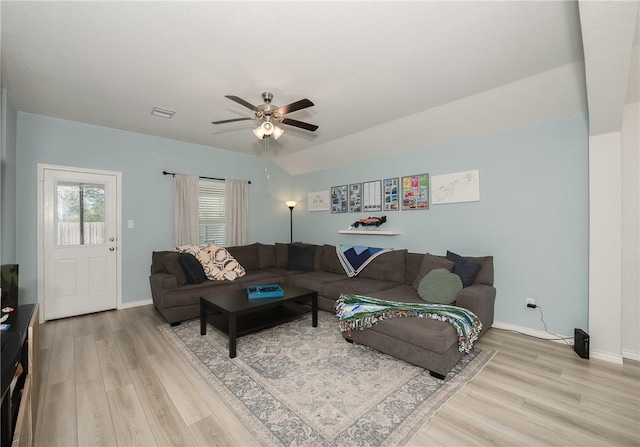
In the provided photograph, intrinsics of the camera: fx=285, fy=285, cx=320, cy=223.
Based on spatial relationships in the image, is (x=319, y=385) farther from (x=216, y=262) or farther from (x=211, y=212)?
(x=211, y=212)

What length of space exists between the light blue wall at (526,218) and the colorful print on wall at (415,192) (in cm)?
11

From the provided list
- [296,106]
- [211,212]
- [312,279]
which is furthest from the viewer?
[211,212]

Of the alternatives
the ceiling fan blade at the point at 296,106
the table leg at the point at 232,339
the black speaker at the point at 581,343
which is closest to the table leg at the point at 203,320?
the table leg at the point at 232,339

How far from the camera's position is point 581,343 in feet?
8.41

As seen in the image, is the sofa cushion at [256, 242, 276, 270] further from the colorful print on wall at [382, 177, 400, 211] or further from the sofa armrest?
the sofa armrest

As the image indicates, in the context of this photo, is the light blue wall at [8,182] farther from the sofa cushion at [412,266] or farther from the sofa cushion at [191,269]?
the sofa cushion at [412,266]

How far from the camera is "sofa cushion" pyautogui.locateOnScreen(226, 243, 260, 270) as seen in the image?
4.70 meters

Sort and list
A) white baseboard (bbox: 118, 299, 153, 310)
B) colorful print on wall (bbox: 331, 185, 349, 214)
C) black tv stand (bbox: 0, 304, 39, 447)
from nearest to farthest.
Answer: black tv stand (bbox: 0, 304, 39, 447) → white baseboard (bbox: 118, 299, 153, 310) → colorful print on wall (bbox: 331, 185, 349, 214)

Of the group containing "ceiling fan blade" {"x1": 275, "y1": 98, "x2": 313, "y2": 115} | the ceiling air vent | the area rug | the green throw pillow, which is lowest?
the area rug

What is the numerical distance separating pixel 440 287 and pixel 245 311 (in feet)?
6.50

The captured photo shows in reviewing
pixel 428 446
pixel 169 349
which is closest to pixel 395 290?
pixel 428 446

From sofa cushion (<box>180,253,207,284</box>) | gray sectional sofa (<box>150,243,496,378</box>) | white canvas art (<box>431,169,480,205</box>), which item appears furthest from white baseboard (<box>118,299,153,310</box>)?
white canvas art (<box>431,169,480,205</box>)

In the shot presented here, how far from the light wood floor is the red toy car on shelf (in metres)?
2.16

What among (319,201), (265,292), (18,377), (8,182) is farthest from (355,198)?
(8,182)
